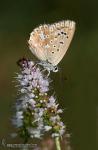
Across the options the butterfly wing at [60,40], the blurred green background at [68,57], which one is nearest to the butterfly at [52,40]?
the butterfly wing at [60,40]

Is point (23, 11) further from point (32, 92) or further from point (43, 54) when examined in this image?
point (32, 92)

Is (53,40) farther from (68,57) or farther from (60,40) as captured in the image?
(68,57)

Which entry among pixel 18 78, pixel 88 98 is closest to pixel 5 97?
pixel 88 98

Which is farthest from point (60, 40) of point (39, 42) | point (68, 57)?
point (68, 57)

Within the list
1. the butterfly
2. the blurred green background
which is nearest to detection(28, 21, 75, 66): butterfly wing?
the butterfly

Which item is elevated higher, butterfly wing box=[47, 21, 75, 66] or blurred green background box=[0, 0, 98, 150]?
blurred green background box=[0, 0, 98, 150]

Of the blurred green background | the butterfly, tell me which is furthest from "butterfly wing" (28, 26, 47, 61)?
the blurred green background

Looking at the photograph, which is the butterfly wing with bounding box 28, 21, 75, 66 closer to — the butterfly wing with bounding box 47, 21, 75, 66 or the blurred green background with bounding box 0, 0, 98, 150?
the butterfly wing with bounding box 47, 21, 75, 66

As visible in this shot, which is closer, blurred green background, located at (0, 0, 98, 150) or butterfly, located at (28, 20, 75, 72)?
butterfly, located at (28, 20, 75, 72)
